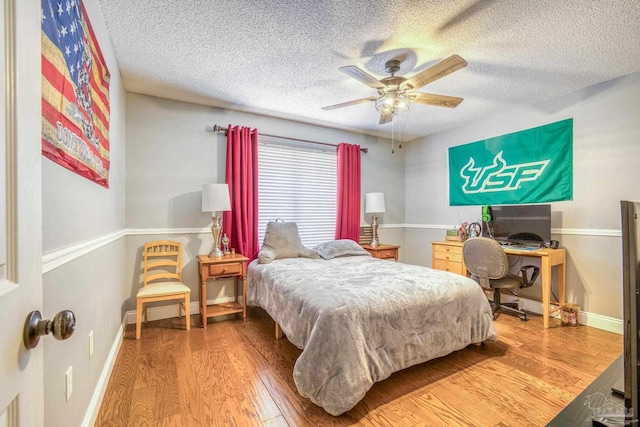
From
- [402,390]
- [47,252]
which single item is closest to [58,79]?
[47,252]

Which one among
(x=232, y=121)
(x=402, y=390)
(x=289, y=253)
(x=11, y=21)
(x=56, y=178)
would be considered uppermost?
(x=232, y=121)

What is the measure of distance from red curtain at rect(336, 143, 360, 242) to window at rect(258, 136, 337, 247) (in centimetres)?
12

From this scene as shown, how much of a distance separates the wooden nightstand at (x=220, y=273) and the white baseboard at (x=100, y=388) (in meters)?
0.77

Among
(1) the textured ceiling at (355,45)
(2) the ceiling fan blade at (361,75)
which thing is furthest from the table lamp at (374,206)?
(2) the ceiling fan blade at (361,75)

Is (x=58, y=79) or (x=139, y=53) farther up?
(x=139, y=53)

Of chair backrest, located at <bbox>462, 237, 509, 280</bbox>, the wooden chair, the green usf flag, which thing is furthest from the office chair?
the wooden chair

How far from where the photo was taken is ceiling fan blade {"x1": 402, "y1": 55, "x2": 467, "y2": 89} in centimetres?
188

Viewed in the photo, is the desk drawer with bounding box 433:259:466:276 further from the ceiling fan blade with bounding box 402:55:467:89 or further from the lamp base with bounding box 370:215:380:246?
the ceiling fan blade with bounding box 402:55:467:89

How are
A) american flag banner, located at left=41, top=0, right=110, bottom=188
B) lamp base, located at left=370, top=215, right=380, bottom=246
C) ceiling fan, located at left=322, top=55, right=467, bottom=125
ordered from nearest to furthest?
american flag banner, located at left=41, top=0, right=110, bottom=188 < ceiling fan, located at left=322, top=55, right=467, bottom=125 < lamp base, located at left=370, top=215, right=380, bottom=246

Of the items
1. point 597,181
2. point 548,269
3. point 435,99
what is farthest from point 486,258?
point 435,99

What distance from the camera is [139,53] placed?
2.33 metres

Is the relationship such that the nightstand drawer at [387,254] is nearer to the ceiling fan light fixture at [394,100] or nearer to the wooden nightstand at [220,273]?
the wooden nightstand at [220,273]

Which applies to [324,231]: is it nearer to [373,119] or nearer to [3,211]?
[373,119]

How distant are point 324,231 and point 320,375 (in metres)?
2.65
